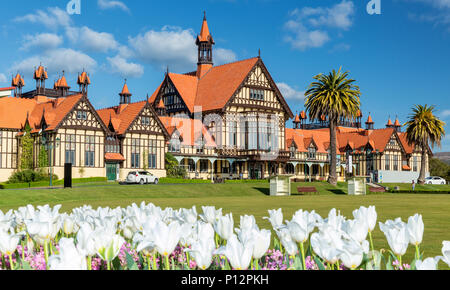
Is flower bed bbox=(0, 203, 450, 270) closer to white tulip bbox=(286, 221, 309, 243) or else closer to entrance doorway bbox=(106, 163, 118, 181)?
white tulip bbox=(286, 221, 309, 243)

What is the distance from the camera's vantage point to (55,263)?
3.96m

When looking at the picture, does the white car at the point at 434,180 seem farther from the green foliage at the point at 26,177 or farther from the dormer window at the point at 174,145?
the green foliage at the point at 26,177

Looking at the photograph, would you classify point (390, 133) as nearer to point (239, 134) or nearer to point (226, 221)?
point (239, 134)

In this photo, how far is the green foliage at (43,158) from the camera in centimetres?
5591

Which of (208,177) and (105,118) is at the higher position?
(105,118)

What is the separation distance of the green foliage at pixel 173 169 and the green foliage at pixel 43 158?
14046mm

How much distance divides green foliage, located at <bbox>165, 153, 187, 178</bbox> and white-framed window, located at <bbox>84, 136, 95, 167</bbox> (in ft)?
30.1

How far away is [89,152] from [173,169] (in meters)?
10.4

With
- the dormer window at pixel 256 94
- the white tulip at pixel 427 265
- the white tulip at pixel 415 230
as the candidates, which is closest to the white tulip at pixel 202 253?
the white tulip at pixel 427 265

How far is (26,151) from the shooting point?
57656 mm

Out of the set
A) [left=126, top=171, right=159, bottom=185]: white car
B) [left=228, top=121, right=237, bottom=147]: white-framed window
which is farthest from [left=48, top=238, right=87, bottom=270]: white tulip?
[left=228, top=121, right=237, bottom=147]: white-framed window

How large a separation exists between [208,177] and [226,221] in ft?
205

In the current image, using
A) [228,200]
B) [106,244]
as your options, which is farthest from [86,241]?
[228,200]

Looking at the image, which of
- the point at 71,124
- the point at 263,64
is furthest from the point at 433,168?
the point at 71,124
